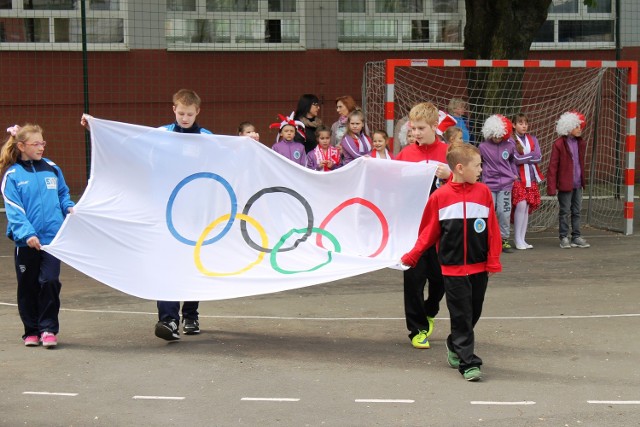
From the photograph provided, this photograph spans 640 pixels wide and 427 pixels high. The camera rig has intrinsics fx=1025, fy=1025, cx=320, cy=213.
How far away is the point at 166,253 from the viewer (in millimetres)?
8047

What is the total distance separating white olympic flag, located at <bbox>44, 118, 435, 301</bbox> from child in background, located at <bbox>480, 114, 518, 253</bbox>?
510 cm

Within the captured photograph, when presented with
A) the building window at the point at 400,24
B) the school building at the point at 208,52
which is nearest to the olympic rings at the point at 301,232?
the school building at the point at 208,52

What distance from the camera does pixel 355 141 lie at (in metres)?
12.4

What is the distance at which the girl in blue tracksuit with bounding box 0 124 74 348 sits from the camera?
7.93 metres

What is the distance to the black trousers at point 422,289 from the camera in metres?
7.82

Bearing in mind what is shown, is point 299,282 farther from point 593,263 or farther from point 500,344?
point 593,263

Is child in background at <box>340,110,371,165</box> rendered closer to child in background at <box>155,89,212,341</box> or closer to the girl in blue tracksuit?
child in background at <box>155,89,212,341</box>

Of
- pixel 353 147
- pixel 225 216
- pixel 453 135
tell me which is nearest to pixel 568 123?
pixel 353 147

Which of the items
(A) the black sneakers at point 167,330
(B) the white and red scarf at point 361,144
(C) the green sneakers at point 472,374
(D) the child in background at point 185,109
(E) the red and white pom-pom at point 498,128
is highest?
(D) the child in background at point 185,109

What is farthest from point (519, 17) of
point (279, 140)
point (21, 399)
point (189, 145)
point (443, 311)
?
point (21, 399)

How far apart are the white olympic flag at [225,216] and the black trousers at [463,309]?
878mm

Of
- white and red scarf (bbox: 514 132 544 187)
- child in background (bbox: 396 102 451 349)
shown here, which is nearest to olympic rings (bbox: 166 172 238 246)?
child in background (bbox: 396 102 451 349)

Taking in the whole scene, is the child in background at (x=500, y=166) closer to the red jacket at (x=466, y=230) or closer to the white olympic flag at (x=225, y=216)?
the white olympic flag at (x=225, y=216)

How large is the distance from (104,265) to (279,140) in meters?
5.20
